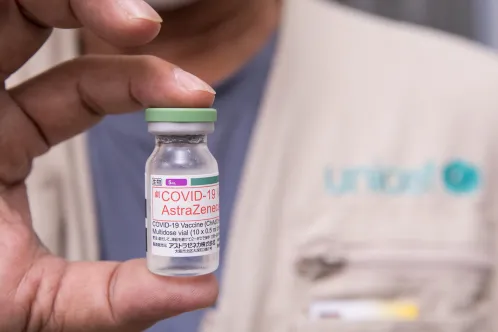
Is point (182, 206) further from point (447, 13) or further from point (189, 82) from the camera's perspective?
point (447, 13)

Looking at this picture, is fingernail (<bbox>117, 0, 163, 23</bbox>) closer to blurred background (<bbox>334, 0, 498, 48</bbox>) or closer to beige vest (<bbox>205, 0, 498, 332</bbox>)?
beige vest (<bbox>205, 0, 498, 332</bbox>)

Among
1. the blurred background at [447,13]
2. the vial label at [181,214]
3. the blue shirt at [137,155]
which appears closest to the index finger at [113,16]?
the vial label at [181,214]

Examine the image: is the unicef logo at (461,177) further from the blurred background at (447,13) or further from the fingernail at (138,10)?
the blurred background at (447,13)

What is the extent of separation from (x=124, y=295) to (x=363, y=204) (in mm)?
452

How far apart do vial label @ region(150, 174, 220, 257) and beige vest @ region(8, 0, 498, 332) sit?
33 centimetres

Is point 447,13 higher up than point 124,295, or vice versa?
point 447,13

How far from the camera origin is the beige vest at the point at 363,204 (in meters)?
0.78

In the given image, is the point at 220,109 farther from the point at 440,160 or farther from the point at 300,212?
the point at 440,160

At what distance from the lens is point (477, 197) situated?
817 mm

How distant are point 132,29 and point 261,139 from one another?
0.38 m

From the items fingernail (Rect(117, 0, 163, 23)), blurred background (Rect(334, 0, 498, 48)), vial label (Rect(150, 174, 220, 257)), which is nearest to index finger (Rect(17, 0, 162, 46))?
fingernail (Rect(117, 0, 163, 23))

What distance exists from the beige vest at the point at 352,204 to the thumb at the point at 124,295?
307 mm

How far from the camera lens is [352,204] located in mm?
807

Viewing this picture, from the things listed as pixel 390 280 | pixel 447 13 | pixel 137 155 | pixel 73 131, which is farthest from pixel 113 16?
pixel 447 13
